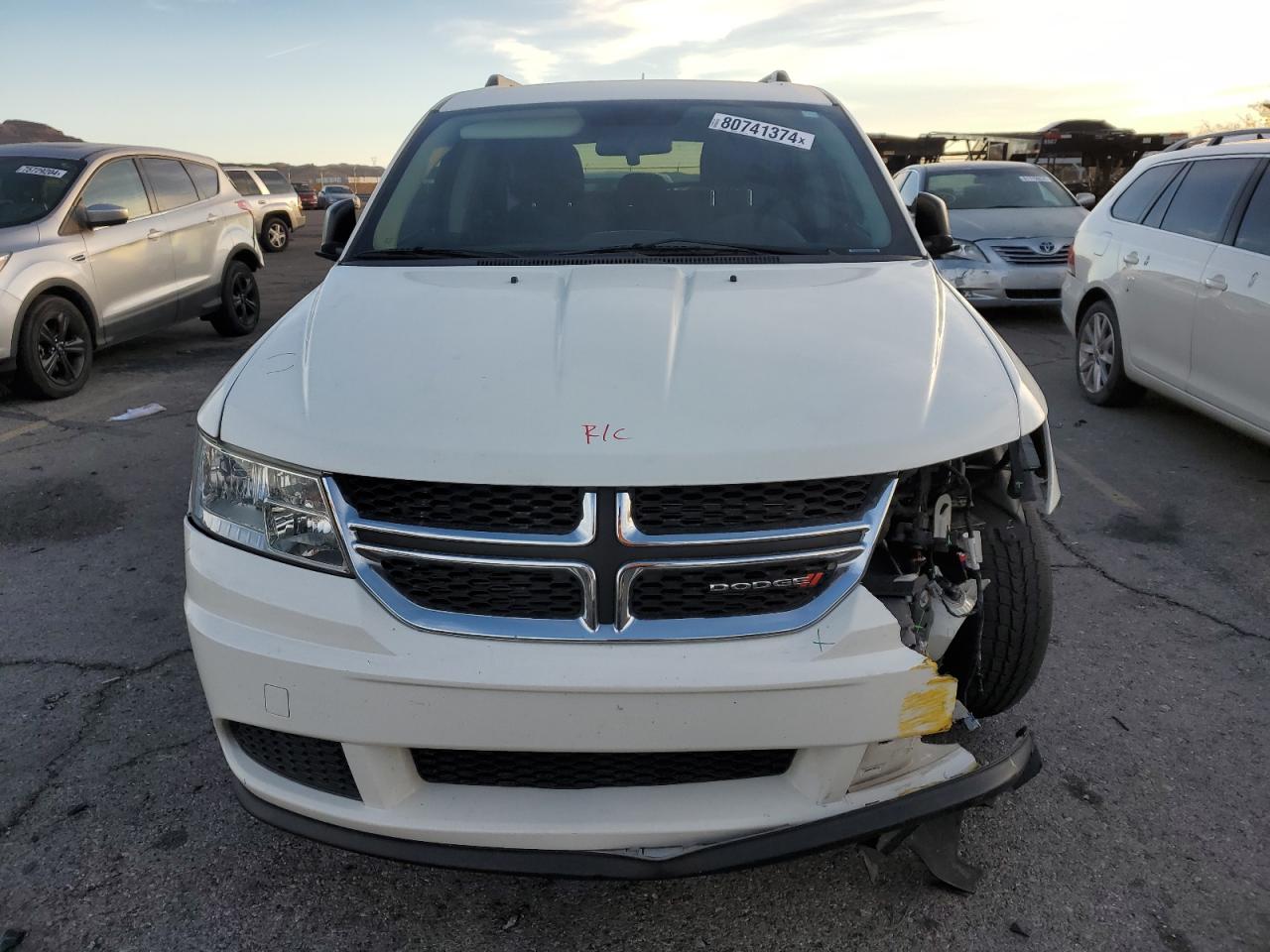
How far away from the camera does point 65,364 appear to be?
7.28m

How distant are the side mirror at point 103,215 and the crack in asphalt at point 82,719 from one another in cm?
496

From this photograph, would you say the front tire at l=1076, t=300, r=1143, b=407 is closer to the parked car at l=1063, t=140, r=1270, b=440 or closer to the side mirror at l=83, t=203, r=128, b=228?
the parked car at l=1063, t=140, r=1270, b=440

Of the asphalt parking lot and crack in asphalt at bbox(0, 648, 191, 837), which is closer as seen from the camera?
the asphalt parking lot

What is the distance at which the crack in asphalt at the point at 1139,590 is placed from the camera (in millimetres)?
3482

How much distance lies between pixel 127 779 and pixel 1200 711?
10.1ft

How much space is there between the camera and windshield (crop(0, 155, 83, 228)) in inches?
284

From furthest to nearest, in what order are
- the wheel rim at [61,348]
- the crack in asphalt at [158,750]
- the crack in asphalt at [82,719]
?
the wheel rim at [61,348]
the crack in asphalt at [158,750]
the crack in asphalt at [82,719]

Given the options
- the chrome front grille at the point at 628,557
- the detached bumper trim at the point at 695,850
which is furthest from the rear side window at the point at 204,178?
the detached bumper trim at the point at 695,850

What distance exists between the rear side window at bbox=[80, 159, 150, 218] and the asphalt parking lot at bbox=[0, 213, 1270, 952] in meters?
4.21

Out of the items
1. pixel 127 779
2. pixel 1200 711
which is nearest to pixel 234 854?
pixel 127 779

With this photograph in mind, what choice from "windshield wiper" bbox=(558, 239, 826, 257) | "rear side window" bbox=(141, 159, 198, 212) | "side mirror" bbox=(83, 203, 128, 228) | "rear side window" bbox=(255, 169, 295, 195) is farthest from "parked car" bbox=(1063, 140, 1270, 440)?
"rear side window" bbox=(255, 169, 295, 195)

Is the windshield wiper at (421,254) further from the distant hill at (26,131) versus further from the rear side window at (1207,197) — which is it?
the distant hill at (26,131)

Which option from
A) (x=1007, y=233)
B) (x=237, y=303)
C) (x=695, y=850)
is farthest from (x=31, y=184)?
(x=1007, y=233)

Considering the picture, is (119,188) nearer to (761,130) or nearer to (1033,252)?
(761,130)
